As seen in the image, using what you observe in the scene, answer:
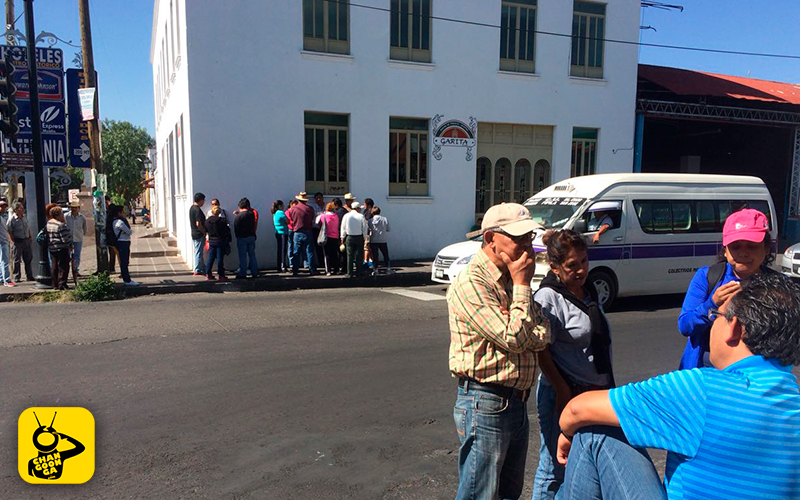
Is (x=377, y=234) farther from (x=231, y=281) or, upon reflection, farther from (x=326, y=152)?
(x=231, y=281)

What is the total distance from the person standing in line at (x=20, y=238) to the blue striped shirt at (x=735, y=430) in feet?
45.2

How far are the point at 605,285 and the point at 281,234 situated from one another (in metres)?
7.48

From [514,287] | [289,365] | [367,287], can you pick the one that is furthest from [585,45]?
[514,287]

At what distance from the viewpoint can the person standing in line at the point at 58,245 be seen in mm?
10898

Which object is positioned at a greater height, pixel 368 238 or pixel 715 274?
pixel 715 274

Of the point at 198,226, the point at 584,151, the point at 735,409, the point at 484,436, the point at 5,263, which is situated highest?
the point at 584,151

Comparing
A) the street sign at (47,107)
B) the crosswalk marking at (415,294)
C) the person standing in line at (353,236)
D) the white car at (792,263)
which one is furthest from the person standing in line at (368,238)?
the white car at (792,263)

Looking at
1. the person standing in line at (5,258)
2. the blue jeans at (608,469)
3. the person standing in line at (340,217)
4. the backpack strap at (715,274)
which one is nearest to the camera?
the blue jeans at (608,469)

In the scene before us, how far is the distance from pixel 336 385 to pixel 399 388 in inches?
25.0

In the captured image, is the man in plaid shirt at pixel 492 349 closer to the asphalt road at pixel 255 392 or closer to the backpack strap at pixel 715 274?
the asphalt road at pixel 255 392

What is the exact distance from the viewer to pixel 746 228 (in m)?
3.17

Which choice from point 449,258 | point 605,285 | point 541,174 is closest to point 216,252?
point 449,258

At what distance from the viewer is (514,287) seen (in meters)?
2.38

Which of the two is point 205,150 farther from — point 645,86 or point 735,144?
point 735,144
